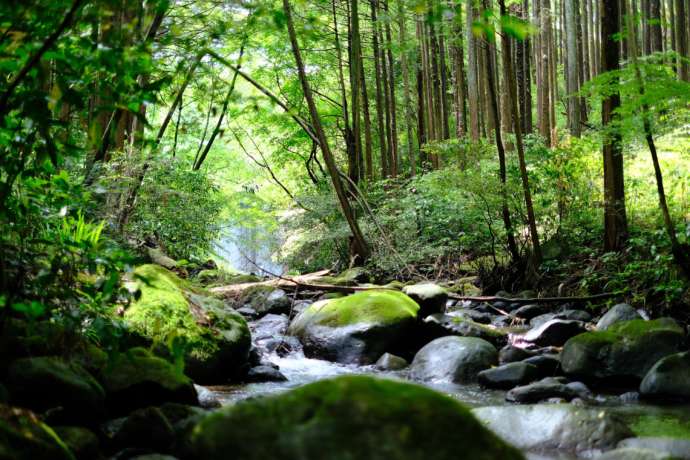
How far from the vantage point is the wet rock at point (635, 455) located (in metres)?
3.07

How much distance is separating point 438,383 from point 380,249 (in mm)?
5826

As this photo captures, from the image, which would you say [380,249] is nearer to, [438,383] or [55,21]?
[438,383]

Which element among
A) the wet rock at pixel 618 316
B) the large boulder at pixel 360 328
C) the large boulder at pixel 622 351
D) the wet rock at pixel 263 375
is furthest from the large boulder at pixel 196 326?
the wet rock at pixel 618 316

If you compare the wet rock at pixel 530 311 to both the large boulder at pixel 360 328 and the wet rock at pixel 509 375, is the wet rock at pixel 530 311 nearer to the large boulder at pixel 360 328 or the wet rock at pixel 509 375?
the large boulder at pixel 360 328

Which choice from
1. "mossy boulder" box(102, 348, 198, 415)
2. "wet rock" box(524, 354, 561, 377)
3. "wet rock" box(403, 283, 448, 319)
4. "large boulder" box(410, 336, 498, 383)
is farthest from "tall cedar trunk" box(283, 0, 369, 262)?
"mossy boulder" box(102, 348, 198, 415)

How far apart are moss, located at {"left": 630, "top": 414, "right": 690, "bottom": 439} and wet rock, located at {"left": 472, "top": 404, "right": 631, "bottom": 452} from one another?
459mm

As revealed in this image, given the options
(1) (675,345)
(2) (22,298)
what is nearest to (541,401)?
(1) (675,345)

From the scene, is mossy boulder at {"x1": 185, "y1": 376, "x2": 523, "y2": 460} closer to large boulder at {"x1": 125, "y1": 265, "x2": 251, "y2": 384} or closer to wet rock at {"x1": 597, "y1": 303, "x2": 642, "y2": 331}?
large boulder at {"x1": 125, "y1": 265, "x2": 251, "y2": 384}

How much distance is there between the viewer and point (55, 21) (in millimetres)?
2637

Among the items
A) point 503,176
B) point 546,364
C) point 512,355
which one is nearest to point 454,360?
point 512,355

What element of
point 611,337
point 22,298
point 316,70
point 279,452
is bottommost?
point 611,337

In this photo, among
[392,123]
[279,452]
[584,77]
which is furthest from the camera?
[584,77]

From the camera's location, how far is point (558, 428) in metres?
3.99

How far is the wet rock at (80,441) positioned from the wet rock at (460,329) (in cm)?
528
